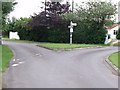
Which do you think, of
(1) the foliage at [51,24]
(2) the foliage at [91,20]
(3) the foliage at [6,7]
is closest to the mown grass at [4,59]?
(3) the foliage at [6,7]

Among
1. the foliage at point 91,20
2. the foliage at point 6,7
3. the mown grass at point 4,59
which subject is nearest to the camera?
the mown grass at point 4,59

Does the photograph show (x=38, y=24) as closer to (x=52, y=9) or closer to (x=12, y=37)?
(x=52, y=9)

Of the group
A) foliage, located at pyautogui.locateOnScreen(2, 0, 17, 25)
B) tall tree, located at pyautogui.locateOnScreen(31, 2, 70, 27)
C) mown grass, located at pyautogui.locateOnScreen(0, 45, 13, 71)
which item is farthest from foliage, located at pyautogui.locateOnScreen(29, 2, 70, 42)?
mown grass, located at pyautogui.locateOnScreen(0, 45, 13, 71)

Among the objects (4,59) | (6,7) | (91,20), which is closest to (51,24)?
(91,20)

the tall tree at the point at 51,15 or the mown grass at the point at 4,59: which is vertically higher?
the tall tree at the point at 51,15

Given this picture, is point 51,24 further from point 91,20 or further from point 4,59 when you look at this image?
point 4,59

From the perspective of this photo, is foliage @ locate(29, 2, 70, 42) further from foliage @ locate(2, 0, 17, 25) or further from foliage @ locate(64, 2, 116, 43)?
foliage @ locate(2, 0, 17, 25)

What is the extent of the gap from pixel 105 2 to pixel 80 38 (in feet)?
21.4

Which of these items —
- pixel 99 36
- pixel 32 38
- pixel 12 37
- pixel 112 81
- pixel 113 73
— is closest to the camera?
pixel 112 81

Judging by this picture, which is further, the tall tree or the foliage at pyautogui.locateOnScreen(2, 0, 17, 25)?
the tall tree

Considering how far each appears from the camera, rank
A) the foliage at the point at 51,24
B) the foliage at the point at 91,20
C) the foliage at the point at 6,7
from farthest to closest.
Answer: the foliage at the point at 51,24, the foliage at the point at 91,20, the foliage at the point at 6,7

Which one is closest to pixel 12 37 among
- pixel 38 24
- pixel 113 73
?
pixel 38 24

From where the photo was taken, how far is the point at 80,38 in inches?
1844

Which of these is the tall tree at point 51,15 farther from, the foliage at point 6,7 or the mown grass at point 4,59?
the mown grass at point 4,59
